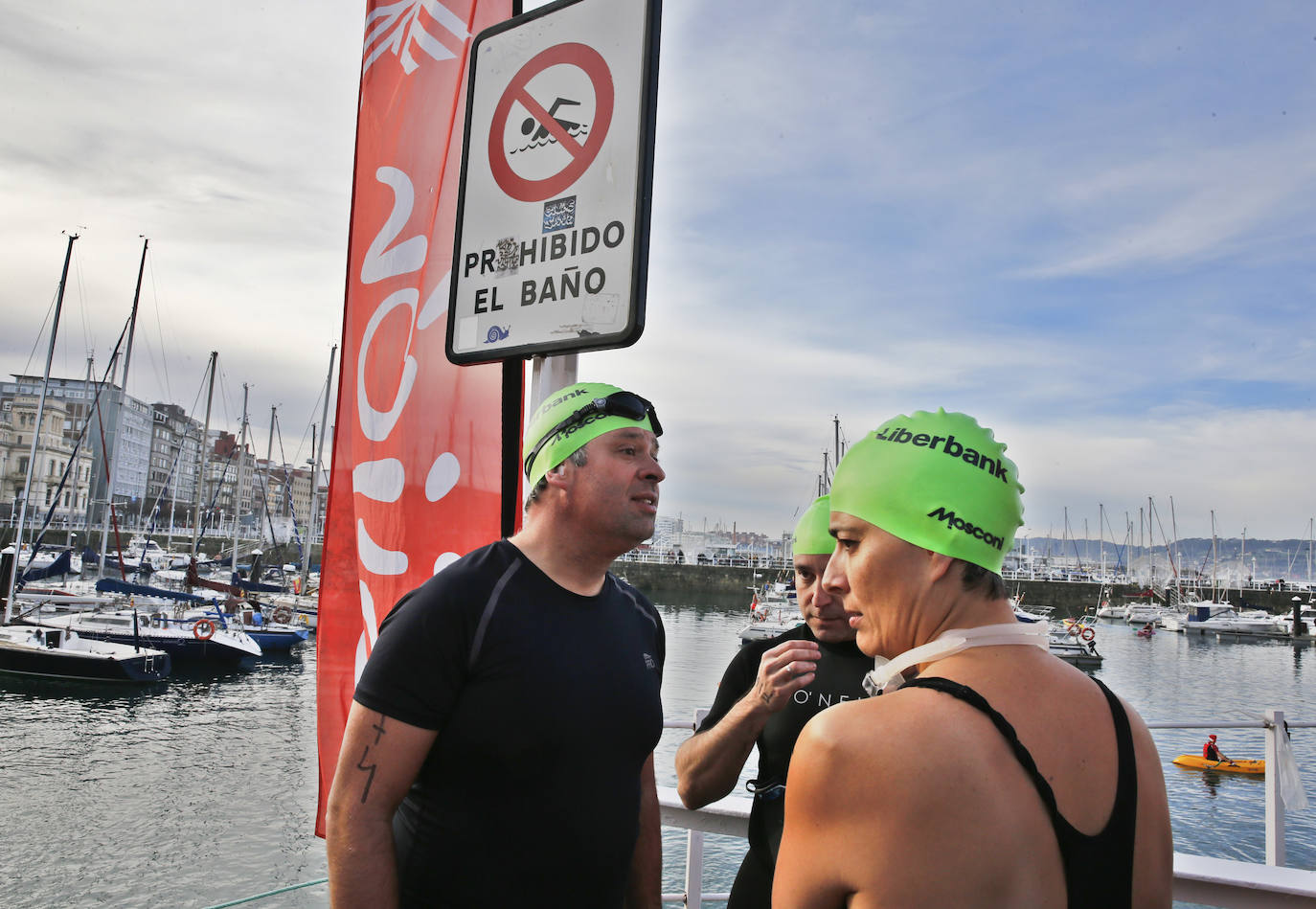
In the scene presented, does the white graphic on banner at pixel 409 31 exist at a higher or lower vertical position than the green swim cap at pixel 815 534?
higher

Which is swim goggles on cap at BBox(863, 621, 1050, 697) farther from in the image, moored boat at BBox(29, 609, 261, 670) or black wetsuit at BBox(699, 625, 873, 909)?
moored boat at BBox(29, 609, 261, 670)

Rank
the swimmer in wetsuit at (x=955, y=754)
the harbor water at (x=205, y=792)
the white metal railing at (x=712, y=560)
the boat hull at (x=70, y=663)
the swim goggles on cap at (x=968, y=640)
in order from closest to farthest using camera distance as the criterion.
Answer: the swimmer in wetsuit at (x=955, y=754)
the swim goggles on cap at (x=968, y=640)
the harbor water at (x=205, y=792)
the boat hull at (x=70, y=663)
the white metal railing at (x=712, y=560)

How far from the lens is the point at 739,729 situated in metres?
2.44

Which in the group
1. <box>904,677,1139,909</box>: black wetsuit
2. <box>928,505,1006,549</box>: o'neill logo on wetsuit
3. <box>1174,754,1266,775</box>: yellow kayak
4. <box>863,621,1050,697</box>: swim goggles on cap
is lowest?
<box>1174,754,1266,775</box>: yellow kayak

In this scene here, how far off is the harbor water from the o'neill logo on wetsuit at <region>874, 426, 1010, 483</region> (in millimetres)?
2829

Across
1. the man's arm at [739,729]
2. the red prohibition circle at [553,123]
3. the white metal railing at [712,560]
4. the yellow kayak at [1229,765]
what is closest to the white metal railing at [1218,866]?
the man's arm at [739,729]

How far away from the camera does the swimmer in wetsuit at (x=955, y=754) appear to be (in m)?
1.12

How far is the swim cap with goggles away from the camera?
7.24 feet

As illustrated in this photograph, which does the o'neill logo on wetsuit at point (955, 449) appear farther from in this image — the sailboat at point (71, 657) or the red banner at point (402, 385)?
the sailboat at point (71, 657)

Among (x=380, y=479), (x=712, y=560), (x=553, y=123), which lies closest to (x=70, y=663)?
(x=380, y=479)

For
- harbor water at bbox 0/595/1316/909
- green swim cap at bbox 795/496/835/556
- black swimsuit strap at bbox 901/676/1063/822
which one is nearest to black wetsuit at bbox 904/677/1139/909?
black swimsuit strap at bbox 901/676/1063/822

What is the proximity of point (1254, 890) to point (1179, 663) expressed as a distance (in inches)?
1865

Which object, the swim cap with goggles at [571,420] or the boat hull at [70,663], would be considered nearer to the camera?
the swim cap with goggles at [571,420]

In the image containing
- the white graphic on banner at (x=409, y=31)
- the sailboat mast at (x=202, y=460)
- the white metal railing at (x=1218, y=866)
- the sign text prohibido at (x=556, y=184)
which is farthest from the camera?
the sailboat mast at (x=202, y=460)
